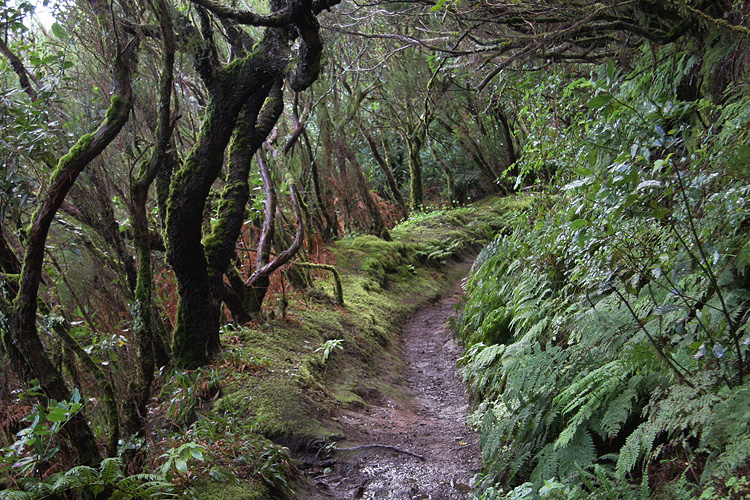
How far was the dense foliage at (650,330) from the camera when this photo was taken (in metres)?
2.49

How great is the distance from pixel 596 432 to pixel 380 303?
22.3ft

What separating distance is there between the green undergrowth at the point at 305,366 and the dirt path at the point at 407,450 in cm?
23

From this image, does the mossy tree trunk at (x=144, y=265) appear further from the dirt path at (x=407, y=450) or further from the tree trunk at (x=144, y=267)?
the dirt path at (x=407, y=450)

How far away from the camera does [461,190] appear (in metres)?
22.1

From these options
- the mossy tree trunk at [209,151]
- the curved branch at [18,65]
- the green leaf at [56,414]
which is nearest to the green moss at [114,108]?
the mossy tree trunk at [209,151]

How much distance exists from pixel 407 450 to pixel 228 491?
5.37 ft

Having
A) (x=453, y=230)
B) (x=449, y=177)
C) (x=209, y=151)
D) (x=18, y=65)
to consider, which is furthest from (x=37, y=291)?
(x=449, y=177)

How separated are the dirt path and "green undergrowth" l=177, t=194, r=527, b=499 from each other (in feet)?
0.75

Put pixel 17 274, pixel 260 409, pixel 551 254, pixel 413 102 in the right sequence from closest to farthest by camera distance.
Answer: pixel 17 274 < pixel 260 409 < pixel 551 254 < pixel 413 102

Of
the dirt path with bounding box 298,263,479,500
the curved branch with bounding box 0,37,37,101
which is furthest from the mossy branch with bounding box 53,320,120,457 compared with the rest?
the curved branch with bounding box 0,37,37,101

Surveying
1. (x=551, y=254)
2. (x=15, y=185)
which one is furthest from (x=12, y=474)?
(x=551, y=254)

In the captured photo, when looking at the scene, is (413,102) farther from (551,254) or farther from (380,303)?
(551,254)

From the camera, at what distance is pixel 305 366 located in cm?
604

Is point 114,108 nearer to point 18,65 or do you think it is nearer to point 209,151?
point 209,151
